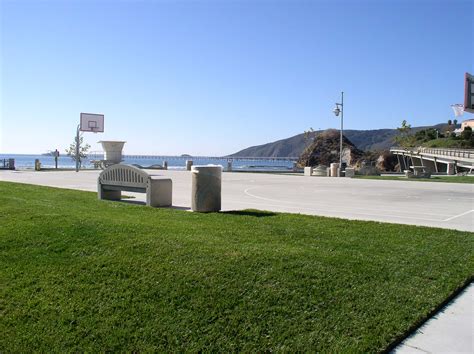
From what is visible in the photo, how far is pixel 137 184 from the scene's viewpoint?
10.6m

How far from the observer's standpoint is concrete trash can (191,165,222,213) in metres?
9.22

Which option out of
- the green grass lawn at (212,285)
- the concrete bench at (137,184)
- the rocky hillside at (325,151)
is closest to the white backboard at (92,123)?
the concrete bench at (137,184)

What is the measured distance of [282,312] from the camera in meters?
4.31

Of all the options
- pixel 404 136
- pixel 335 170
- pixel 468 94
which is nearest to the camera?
pixel 468 94

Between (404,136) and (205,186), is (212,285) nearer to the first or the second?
(205,186)

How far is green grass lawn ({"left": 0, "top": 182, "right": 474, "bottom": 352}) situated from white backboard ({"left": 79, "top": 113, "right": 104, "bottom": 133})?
127 feet

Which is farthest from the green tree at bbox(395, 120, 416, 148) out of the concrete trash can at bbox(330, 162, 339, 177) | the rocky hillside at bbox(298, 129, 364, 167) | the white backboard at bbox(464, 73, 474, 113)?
the white backboard at bbox(464, 73, 474, 113)

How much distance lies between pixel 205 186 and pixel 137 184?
2154mm

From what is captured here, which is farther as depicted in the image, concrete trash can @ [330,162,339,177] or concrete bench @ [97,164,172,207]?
concrete trash can @ [330,162,339,177]

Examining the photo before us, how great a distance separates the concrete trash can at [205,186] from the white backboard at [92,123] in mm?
37517

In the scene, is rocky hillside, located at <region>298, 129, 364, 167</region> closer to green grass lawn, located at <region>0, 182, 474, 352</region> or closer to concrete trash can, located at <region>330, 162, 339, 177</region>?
concrete trash can, located at <region>330, 162, 339, 177</region>

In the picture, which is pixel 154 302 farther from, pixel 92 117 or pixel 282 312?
pixel 92 117

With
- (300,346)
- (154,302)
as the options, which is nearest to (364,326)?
(300,346)

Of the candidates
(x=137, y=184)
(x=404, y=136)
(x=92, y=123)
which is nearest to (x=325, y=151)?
(x=404, y=136)
